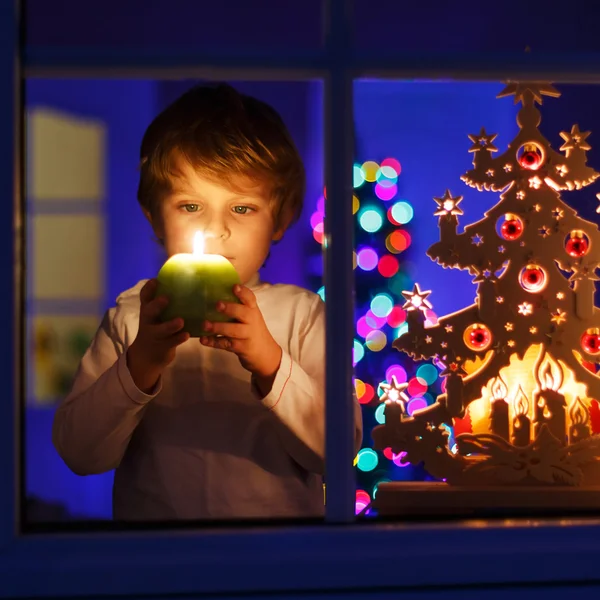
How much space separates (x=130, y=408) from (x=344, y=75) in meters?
0.76

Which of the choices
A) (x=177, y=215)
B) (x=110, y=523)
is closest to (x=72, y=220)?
(x=177, y=215)

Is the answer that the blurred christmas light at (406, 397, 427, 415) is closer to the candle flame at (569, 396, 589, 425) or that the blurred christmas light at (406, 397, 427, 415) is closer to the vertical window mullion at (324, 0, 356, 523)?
the candle flame at (569, 396, 589, 425)

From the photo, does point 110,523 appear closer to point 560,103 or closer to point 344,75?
point 344,75

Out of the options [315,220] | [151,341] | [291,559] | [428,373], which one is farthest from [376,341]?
[291,559]

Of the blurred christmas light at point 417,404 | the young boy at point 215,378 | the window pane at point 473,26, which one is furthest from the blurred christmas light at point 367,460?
the window pane at point 473,26

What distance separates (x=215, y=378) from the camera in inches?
65.9

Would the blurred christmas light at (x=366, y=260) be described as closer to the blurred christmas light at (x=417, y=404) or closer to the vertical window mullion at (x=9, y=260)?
the blurred christmas light at (x=417, y=404)

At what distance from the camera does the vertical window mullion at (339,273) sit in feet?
4.27

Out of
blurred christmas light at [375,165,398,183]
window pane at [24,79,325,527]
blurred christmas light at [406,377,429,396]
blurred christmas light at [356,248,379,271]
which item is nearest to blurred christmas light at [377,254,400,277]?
blurred christmas light at [356,248,379,271]

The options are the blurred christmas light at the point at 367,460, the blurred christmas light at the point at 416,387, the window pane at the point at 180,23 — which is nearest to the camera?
the window pane at the point at 180,23

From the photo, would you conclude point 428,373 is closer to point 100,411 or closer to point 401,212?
point 401,212

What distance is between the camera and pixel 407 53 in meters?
1.32

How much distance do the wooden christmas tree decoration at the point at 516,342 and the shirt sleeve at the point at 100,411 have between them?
501 mm

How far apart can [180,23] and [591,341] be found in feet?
4.25
